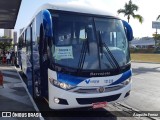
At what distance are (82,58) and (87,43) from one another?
47cm

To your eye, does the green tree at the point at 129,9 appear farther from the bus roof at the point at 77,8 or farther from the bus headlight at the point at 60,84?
the bus headlight at the point at 60,84

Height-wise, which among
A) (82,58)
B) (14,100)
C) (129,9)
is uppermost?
(129,9)

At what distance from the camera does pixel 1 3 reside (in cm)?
2438

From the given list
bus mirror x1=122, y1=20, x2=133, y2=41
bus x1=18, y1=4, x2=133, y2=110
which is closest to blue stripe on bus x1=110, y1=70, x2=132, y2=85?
bus x1=18, y1=4, x2=133, y2=110

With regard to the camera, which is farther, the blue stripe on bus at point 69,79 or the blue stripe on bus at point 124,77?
the blue stripe on bus at point 124,77

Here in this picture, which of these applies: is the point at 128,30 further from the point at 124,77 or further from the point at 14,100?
the point at 14,100

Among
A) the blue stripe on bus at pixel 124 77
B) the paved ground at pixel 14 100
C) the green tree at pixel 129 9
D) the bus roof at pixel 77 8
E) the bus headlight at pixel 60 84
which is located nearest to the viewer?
the bus headlight at pixel 60 84

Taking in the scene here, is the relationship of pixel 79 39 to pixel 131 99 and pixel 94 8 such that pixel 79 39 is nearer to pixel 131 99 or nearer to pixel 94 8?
pixel 94 8

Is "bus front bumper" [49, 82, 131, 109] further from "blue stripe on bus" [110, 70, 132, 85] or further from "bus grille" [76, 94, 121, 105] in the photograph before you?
"blue stripe on bus" [110, 70, 132, 85]

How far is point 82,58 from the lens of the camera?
7.79 meters

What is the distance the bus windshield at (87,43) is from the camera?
7.77 meters

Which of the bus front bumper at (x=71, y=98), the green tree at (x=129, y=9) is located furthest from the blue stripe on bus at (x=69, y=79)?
the green tree at (x=129, y=9)

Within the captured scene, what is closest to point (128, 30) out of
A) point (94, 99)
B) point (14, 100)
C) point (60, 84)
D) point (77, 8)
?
point (77, 8)

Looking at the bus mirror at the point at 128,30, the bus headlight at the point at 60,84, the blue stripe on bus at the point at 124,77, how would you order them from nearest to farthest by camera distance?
the bus headlight at the point at 60,84 < the blue stripe on bus at the point at 124,77 < the bus mirror at the point at 128,30
